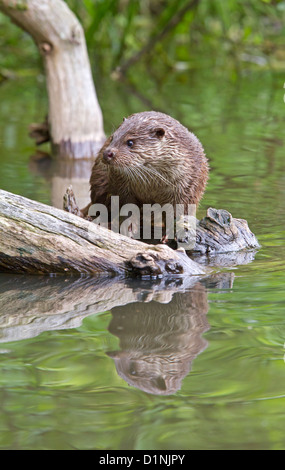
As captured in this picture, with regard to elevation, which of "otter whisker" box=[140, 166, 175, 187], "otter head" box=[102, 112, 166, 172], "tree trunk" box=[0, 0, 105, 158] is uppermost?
"tree trunk" box=[0, 0, 105, 158]

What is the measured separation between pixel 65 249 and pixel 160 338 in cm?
106

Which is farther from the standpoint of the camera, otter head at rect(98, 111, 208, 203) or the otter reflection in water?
otter head at rect(98, 111, 208, 203)

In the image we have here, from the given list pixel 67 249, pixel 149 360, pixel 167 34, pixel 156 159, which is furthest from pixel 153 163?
pixel 167 34

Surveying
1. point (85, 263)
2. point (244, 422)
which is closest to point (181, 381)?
point (244, 422)

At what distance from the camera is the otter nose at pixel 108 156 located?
14.4ft

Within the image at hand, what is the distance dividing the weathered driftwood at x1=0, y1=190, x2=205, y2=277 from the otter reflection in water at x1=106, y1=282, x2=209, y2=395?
0.96 feet

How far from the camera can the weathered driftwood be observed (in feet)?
13.4

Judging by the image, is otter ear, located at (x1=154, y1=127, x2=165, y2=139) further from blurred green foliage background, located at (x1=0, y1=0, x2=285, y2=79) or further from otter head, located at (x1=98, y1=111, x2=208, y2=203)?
blurred green foliage background, located at (x1=0, y1=0, x2=285, y2=79)

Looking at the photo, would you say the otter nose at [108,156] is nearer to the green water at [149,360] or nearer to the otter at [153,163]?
the otter at [153,163]

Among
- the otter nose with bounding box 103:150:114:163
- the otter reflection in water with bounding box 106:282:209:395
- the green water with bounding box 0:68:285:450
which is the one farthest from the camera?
the otter nose with bounding box 103:150:114:163

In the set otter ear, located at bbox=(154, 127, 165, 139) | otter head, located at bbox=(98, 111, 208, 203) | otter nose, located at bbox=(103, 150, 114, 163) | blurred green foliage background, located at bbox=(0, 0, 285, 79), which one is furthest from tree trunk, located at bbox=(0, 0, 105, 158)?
otter nose, located at bbox=(103, 150, 114, 163)

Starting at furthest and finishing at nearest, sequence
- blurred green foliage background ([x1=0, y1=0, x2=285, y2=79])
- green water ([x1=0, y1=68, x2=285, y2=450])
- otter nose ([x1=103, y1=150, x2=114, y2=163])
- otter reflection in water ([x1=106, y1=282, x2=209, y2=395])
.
A: 1. blurred green foliage background ([x1=0, y1=0, x2=285, y2=79])
2. otter nose ([x1=103, y1=150, x2=114, y2=163])
3. otter reflection in water ([x1=106, y1=282, x2=209, y2=395])
4. green water ([x1=0, y1=68, x2=285, y2=450])

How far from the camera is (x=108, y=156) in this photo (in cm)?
440

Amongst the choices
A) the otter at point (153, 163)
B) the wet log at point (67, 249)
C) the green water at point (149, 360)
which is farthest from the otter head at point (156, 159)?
the green water at point (149, 360)
